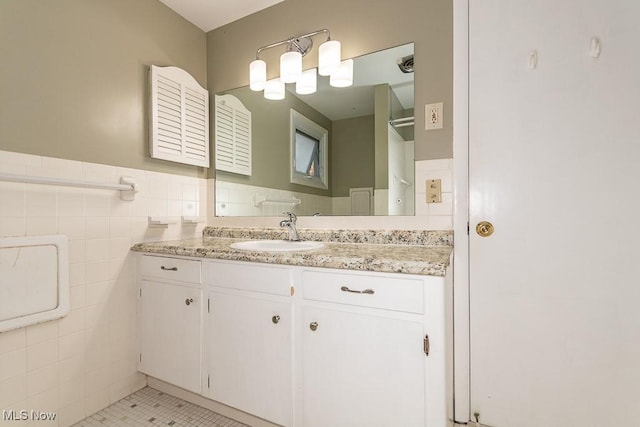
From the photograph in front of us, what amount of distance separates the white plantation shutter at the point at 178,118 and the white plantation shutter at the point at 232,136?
0.09 m

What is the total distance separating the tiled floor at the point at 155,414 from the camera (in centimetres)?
140

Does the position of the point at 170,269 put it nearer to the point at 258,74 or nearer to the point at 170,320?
the point at 170,320

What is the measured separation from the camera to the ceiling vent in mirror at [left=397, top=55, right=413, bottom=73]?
1.50 m

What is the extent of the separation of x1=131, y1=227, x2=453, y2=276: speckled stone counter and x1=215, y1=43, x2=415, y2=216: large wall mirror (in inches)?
5.3

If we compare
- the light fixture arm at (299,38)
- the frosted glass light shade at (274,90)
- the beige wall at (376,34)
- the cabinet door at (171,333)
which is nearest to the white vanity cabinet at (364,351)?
the cabinet door at (171,333)

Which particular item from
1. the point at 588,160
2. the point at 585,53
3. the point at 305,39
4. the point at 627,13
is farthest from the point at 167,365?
the point at 627,13

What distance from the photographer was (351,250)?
4.20ft

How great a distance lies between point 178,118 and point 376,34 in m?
1.27

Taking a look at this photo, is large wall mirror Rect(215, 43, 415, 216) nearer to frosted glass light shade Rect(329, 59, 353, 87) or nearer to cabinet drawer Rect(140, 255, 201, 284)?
frosted glass light shade Rect(329, 59, 353, 87)

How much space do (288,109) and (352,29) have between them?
57 cm

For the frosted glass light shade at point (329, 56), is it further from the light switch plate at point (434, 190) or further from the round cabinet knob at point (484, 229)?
the round cabinet knob at point (484, 229)

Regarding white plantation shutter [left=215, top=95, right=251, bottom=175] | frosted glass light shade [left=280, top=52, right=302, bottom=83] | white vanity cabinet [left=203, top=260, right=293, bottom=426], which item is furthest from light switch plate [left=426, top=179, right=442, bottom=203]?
white plantation shutter [left=215, top=95, right=251, bottom=175]

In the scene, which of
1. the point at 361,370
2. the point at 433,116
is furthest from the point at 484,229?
the point at 361,370

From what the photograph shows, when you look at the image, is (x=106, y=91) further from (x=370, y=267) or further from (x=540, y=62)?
(x=540, y=62)
